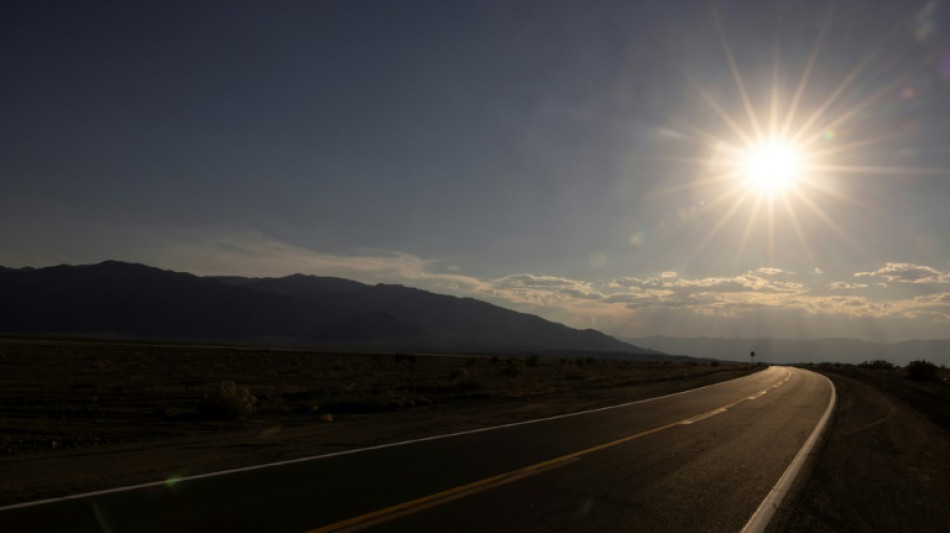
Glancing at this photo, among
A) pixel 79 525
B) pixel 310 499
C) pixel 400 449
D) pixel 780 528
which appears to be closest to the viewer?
pixel 79 525

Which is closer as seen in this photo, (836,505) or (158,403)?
(836,505)

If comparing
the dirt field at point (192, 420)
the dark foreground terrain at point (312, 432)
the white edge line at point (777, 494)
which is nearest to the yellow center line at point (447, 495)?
the white edge line at point (777, 494)

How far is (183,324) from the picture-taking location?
18025 centimetres

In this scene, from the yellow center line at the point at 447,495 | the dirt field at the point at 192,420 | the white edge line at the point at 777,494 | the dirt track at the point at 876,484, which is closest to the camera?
the yellow center line at the point at 447,495

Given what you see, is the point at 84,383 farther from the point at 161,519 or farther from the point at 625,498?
the point at 625,498

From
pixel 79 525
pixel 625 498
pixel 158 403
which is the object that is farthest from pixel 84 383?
pixel 625 498

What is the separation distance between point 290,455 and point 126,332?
185 meters

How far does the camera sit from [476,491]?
816cm

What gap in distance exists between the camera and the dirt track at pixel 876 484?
7606mm

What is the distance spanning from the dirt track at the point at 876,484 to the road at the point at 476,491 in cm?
64

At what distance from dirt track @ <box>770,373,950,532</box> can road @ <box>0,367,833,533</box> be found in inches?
25.3

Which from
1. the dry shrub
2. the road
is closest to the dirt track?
the road

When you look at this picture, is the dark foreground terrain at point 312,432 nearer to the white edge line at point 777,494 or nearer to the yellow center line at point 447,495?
the white edge line at point 777,494

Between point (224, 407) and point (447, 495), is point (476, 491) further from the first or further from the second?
point (224, 407)
